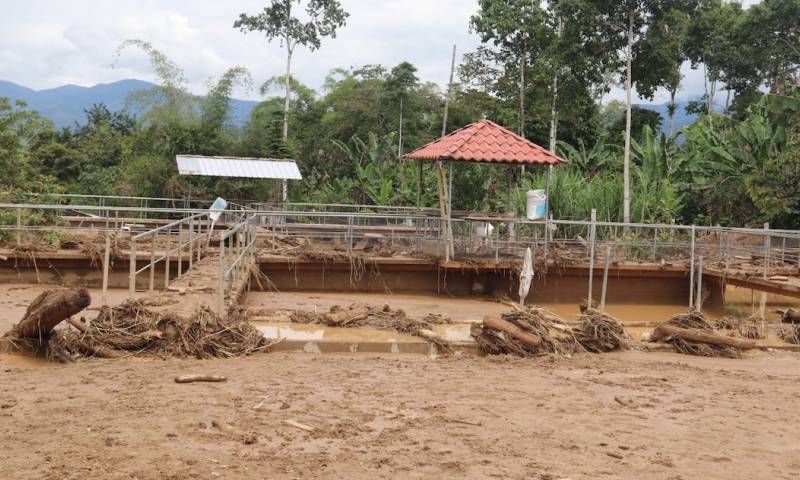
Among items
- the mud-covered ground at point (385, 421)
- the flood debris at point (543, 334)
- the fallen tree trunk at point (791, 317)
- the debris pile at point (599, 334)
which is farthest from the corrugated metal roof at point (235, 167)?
the mud-covered ground at point (385, 421)

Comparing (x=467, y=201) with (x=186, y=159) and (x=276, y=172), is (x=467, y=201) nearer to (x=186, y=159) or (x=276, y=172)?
(x=276, y=172)

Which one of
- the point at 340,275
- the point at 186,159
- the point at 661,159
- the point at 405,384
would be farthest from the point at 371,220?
the point at 405,384

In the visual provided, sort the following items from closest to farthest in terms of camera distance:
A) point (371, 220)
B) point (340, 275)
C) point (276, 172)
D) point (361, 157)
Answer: point (340, 275)
point (371, 220)
point (276, 172)
point (361, 157)

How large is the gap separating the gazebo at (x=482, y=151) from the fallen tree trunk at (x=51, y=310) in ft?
37.3

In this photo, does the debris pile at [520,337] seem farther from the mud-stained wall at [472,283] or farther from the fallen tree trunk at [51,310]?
the mud-stained wall at [472,283]

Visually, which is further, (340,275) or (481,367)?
(340,275)

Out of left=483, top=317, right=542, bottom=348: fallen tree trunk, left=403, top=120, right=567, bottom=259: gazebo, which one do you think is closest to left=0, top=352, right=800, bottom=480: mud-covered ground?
left=483, top=317, right=542, bottom=348: fallen tree trunk

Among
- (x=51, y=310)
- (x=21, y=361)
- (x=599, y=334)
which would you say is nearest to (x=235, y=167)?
(x=599, y=334)

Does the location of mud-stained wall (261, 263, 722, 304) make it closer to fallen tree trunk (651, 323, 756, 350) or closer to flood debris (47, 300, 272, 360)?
fallen tree trunk (651, 323, 756, 350)

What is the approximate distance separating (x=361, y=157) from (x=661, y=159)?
13.5 metres

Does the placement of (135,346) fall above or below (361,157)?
below

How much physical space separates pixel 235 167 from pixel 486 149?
1371 cm

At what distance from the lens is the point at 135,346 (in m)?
9.55

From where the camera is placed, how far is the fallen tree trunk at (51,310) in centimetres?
872
